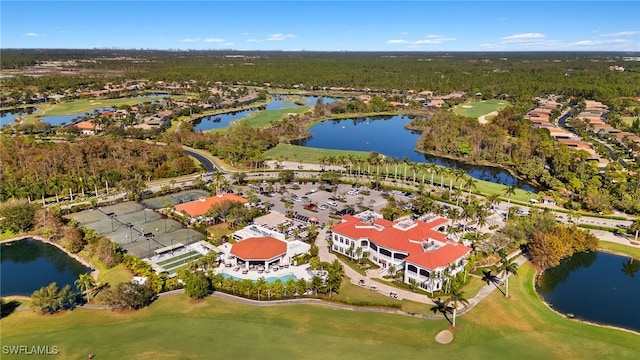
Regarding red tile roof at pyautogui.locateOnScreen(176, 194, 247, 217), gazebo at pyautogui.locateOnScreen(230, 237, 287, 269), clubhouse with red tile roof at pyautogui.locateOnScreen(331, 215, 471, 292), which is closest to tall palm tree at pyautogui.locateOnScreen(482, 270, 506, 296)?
clubhouse with red tile roof at pyautogui.locateOnScreen(331, 215, 471, 292)

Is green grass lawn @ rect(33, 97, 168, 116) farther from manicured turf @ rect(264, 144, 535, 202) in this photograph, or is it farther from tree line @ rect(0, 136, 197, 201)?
manicured turf @ rect(264, 144, 535, 202)

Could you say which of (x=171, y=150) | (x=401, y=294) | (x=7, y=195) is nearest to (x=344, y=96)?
(x=171, y=150)

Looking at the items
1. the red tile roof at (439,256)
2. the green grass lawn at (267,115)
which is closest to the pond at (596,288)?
the red tile roof at (439,256)

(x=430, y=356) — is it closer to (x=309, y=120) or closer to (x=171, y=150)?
(x=171, y=150)

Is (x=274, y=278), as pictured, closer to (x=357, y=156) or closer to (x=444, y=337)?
(x=444, y=337)

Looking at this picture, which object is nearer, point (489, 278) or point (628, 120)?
point (489, 278)

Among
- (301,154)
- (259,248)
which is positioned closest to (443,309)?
(259,248)

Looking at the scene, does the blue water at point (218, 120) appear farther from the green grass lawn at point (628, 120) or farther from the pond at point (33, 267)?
the green grass lawn at point (628, 120)
